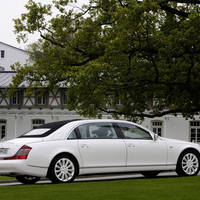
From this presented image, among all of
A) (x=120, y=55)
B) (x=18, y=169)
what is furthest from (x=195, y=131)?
(x=18, y=169)

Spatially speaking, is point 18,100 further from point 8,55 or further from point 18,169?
point 18,169

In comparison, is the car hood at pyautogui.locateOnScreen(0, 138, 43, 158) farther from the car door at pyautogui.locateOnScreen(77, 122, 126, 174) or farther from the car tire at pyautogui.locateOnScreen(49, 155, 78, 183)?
the car door at pyautogui.locateOnScreen(77, 122, 126, 174)

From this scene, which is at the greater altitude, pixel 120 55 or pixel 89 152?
pixel 120 55

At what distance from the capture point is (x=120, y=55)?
2000 centimetres

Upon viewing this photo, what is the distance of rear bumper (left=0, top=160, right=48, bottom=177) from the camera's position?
9.95 m

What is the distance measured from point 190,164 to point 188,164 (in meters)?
0.06

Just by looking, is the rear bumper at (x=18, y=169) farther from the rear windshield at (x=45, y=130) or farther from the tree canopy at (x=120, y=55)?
the tree canopy at (x=120, y=55)

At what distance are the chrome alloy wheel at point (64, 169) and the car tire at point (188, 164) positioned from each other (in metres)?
2.99

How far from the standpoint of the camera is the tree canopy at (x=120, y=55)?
744 inches

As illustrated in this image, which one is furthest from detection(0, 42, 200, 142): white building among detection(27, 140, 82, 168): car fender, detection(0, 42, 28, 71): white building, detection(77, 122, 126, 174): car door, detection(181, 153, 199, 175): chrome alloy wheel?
detection(27, 140, 82, 168): car fender

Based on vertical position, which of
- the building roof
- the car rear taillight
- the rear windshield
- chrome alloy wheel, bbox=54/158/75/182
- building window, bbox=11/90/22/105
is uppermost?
the building roof

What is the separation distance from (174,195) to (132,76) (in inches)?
525

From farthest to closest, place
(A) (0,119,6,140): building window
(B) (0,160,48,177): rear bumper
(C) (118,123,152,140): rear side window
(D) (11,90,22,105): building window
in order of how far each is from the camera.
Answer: (A) (0,119,6,140): building window → (D) (11,90,22,105): building window → (C) (118,123,152,140): rear side window → (B) (0,160,48,177): rear bumper

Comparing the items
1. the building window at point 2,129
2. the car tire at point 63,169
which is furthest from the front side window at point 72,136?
the building window at point 2,129
